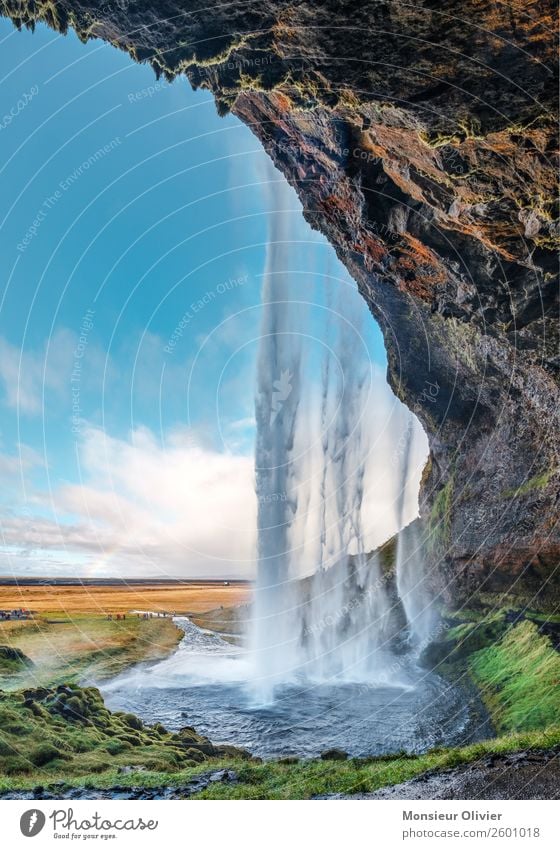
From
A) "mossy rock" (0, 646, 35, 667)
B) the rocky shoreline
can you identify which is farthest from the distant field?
A: the rocky shoreline

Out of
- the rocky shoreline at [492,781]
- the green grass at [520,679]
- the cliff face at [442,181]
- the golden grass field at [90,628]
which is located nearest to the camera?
the cliff face at [442,181]

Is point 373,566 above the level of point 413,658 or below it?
above

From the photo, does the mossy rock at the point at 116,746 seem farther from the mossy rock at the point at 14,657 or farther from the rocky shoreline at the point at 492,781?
the rocky shoreline at the point at 492,781

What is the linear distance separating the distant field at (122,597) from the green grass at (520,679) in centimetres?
1470

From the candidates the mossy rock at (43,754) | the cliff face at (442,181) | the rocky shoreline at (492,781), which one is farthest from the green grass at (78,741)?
the cliff face at (442,181)

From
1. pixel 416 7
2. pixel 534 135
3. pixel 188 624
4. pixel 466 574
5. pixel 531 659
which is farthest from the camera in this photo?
pixel 188 624

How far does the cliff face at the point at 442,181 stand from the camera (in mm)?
11203

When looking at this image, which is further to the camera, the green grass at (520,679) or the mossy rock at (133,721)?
the mossy rock at (133,721)

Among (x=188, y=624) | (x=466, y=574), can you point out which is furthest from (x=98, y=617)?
(x=466, y=574)

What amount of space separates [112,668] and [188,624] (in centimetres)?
671

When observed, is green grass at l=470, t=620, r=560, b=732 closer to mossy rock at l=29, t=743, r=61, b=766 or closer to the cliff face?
the cliff face

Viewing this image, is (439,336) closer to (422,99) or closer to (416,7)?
(422,99)

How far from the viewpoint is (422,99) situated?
12.4 meters
